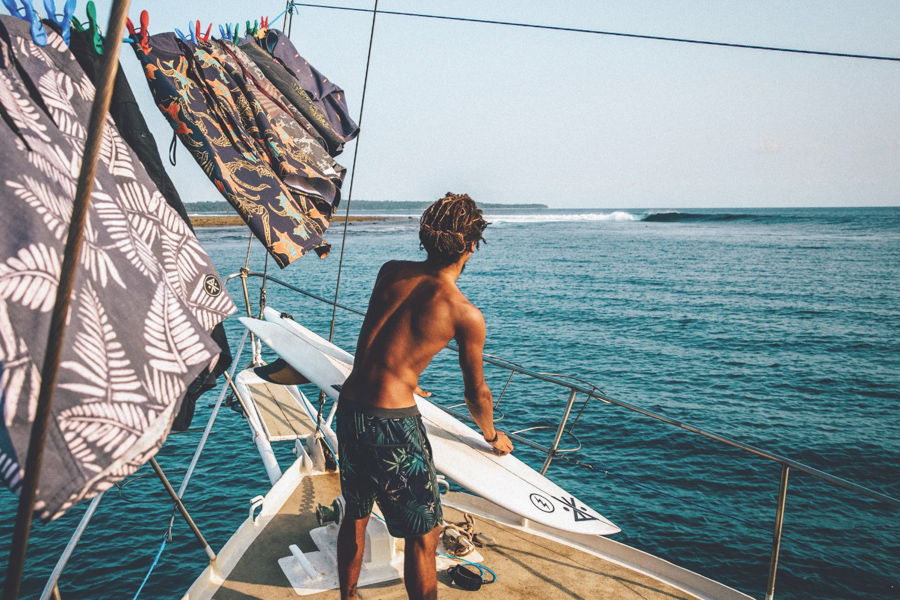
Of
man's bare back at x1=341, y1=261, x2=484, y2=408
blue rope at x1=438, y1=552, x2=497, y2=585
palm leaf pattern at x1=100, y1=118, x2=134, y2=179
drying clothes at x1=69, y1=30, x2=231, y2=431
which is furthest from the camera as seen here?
blue rope at x1=438, y1=552, x2=497, y2=585

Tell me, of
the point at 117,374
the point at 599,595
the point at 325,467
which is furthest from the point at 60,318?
the point at 325,467

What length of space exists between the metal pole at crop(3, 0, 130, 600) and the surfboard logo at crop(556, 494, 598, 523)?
2916 mm

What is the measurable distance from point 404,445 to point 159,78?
1994mm

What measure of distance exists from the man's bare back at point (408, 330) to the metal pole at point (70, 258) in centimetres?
161

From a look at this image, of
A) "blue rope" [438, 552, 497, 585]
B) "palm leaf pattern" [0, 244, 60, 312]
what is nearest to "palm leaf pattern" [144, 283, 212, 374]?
"palm leaf pattern" [0, 244, 60, 312]

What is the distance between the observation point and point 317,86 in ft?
12.3

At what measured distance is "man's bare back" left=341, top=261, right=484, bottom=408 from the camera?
249cm

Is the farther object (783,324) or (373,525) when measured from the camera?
(783,324)

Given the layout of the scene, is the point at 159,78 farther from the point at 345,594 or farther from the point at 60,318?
the point at 345,594

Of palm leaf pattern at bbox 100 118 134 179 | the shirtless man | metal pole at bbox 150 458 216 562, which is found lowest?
metal pole at bbox 150 458 216 562

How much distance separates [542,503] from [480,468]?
1.39ft

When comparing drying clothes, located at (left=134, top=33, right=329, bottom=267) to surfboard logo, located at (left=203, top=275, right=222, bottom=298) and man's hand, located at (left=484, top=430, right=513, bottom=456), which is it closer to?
surfboard logo, located at (left=203, top=275, right=222, bottom=298)

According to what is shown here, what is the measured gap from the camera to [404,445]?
2506 mm

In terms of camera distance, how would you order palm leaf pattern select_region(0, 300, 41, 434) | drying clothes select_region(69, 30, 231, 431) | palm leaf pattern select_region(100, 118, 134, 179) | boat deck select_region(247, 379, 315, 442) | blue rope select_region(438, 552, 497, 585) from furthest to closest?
boat deck select_region(247, 379, 315, 442) → blue rope select_region(438, 552, 497, 585) → drying clothes select_region(69, 30, 231, 431) → palm leaf pattern select_region(100, 118, 134, 179) → palm leaf pattern select_region(0, 300, 41, 434)
